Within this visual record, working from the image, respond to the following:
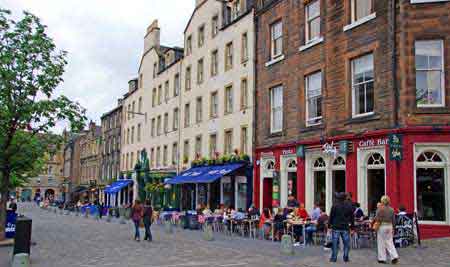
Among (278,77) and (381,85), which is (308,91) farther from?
(381,85)

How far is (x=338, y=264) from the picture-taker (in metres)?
12.3

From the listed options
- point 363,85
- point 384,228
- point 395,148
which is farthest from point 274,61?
point 384,228

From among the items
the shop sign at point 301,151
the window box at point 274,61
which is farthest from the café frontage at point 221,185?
the window box at point 274,61

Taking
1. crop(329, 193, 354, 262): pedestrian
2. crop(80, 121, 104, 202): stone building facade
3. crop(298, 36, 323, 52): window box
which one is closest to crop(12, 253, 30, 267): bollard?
crop(329, 193, 354, 262): pedestrian

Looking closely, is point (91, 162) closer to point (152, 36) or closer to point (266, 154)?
point (152, 36)

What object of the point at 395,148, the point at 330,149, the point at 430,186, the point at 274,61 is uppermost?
the point at 274,61

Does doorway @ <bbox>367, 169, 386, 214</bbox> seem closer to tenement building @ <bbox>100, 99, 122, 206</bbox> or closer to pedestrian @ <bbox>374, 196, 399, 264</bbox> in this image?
pedestrian @ <bbox>374, 196, 399, 264</bbox>

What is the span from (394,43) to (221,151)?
1456 cm

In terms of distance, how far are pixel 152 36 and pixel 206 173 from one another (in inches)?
810

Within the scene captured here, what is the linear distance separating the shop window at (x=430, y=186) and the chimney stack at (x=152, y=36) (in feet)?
103

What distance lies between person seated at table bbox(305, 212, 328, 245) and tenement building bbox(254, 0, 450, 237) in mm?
1902

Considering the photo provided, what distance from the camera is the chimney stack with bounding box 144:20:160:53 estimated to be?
44.4 meters

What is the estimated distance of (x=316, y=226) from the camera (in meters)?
17.0

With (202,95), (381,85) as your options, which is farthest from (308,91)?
(202,95)
